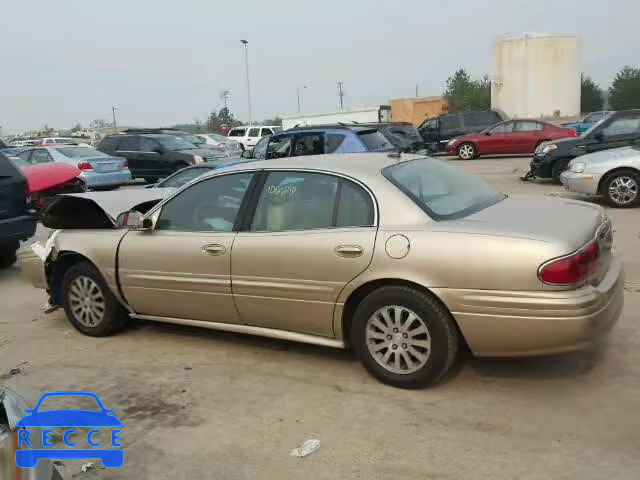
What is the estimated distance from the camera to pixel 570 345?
3.54 metres

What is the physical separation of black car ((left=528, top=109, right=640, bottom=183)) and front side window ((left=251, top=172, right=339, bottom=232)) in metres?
10.0

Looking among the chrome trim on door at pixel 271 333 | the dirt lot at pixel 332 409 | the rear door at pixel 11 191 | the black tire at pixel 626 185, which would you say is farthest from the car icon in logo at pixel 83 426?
the black tire at pixel 626 185

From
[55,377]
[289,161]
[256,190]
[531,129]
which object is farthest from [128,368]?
[531,129]

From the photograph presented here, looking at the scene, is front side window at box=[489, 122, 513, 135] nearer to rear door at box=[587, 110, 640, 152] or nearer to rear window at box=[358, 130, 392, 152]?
rear door at box=[587, 110, 640, 152]

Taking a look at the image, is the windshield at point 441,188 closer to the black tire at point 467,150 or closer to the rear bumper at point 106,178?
the rear bumper at point 106,178

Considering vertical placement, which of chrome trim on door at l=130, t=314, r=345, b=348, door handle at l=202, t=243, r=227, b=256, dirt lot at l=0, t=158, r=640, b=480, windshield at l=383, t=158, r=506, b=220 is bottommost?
dirt lot at l=0, t=158, r=640, b=480

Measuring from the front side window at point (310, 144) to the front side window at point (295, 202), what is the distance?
670 cm

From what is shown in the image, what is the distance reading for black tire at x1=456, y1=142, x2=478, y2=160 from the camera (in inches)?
892

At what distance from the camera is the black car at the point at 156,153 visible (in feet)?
60.2

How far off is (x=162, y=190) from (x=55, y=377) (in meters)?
2.86

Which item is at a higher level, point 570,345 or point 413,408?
point 570,345

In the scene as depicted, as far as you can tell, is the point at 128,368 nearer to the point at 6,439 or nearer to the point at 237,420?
the point at 237,420

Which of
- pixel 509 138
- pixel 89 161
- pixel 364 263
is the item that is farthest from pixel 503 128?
pixel 364 263

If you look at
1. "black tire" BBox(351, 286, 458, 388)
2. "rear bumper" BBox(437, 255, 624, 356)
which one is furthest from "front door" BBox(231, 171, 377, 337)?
"rear bumper" BBox(437, 255, 624, 356)
